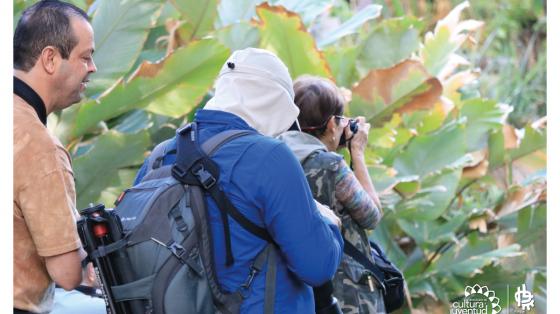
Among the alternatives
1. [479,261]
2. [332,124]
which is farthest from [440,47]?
[332,124]

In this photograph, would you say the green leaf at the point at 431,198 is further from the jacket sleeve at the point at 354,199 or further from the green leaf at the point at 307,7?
the jacket sleeve at the point at 354,199

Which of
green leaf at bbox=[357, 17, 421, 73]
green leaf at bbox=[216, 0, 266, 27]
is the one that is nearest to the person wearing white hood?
green leaf at bbox=[216, 0, 266, 27]

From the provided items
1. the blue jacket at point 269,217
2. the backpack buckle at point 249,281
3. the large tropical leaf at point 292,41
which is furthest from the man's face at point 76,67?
the large tropical leaf at point 292,41

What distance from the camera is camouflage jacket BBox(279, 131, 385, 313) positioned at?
3.19 m

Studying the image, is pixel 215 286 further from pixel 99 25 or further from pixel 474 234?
pixel 474 234

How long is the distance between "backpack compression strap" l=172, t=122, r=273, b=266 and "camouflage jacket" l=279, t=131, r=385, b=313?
66 cm

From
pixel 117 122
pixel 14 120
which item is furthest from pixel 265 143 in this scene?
pixel 117 122

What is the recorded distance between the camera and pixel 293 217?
2.48 m

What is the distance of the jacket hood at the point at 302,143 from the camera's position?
10.5 ft

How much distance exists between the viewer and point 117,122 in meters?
4.80

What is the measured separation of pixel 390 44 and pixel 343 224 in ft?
9.06

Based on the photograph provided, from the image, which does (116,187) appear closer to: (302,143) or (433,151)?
(302,143)

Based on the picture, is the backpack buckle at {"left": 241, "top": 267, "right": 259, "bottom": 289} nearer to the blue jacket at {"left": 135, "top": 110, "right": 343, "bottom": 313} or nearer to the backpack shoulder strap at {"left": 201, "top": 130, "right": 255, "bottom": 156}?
the blue jacket at {"left": 135, "top": 110, "right": 343, "bottom": 313}

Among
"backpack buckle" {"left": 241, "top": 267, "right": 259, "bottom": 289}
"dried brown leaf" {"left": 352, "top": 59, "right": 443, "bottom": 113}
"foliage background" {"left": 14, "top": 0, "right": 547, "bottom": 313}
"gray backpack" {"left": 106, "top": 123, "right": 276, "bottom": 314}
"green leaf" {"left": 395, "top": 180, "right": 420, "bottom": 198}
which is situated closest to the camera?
"gray backpack" {"left": 106, "top": 123, "right": 276, "bottom": 314}
